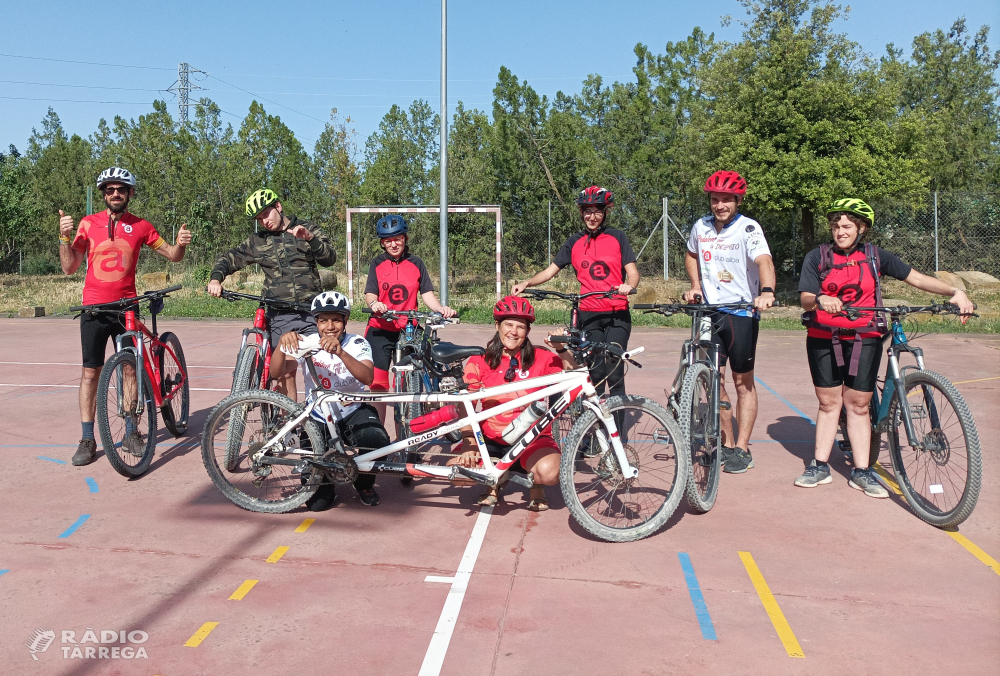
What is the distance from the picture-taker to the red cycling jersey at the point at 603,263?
6.34 meters

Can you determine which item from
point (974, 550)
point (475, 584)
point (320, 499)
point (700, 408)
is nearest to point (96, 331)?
point (320, 499)

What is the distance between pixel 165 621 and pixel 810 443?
5404 millimetres

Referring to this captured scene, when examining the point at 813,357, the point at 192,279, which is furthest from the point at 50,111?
the point at 813,357

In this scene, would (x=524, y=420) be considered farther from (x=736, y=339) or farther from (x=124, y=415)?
(x=124, y=415)

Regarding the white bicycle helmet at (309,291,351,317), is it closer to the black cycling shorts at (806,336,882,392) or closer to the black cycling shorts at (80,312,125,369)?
the black cycling shorts at (80,312,125,369)

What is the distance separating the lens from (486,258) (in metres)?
24.0

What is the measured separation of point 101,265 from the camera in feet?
20.8

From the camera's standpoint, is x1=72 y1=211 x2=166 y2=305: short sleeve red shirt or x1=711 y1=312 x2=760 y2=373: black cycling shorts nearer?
x1=711 y1=312 x2=760 y2=373: black cycling shorts

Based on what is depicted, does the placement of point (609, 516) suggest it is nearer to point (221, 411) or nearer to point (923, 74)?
point (221, 411)

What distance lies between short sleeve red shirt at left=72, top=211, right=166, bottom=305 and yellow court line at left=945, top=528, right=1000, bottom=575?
594cm

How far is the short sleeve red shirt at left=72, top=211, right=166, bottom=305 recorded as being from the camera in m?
6.34

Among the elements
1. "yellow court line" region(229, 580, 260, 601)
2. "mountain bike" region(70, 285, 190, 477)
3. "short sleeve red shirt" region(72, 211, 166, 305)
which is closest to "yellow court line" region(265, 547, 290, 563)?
"yellow court line" region(229, 580, 260, 601)

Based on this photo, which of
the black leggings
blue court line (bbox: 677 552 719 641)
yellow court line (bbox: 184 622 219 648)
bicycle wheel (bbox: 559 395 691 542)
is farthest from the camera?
the black leggings

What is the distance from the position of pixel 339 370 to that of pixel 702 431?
2373 mm
